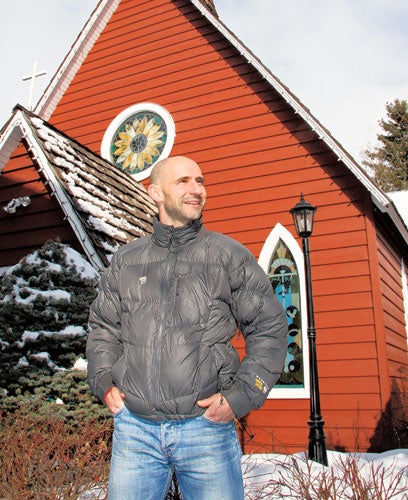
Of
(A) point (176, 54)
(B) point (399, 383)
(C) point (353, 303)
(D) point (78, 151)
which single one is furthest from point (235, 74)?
(B) point (399, 383)

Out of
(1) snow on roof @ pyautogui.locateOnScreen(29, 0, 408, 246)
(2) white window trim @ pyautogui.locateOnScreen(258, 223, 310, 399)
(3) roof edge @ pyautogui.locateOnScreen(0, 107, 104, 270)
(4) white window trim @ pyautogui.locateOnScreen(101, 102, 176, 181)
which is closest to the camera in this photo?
(3) roof edge @ pyautogui.locateOnScreen(0, 107, 104, 270)

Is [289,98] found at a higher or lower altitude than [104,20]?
lower

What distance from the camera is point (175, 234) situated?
2.44m

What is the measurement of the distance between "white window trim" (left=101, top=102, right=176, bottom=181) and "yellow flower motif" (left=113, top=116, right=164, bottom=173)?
0.18 meters

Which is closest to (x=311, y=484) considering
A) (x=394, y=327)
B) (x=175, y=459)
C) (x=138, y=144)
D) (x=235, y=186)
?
(x=175, y=459)

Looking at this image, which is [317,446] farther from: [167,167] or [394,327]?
[167,167]

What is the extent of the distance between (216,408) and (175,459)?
0.95 feet

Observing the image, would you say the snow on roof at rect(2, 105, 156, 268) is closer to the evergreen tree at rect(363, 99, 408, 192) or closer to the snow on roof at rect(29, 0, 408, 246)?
the snow on roof at rect(29, 0, 408, 246)

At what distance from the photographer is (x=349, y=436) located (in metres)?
8.09

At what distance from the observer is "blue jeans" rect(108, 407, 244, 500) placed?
2102mm

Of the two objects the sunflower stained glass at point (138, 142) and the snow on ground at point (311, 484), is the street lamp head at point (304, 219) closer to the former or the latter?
the snow on ground at point (311, 484)

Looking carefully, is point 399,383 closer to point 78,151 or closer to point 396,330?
point 396,330

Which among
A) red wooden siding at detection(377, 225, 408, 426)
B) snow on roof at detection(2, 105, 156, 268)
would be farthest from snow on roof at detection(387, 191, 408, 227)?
snow on roof at detection(2, 105, 156, 268)

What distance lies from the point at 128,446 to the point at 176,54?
1056cm
